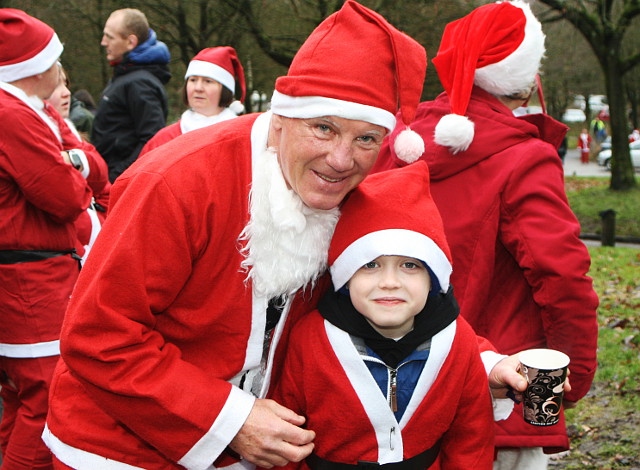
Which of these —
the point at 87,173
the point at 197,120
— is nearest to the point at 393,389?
the point at 87,173

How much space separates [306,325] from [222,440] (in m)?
0.49

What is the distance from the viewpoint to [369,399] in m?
2.42

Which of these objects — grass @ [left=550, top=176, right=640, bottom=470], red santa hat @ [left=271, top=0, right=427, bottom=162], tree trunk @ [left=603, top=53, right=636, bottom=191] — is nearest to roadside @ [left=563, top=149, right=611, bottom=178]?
tree trunk @ [left=603, top=53, right=636, bottom=191]

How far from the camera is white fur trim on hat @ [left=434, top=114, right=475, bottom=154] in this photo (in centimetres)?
298

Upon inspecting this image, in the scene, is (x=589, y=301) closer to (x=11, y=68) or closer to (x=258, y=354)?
(x=258, y=354)

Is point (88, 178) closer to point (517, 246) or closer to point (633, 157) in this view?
point (517, 246)

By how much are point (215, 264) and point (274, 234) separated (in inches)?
7.9

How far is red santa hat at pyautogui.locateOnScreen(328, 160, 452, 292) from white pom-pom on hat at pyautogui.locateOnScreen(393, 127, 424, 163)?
0.38 m

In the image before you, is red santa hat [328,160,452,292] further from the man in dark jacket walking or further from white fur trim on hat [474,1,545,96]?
the man in dark jacket walking

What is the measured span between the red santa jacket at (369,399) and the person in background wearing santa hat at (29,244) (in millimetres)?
1749

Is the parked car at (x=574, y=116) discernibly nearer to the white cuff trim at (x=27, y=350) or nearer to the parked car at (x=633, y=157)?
the parked car at (x=633, y=157)

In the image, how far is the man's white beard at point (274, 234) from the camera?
7.39 ft

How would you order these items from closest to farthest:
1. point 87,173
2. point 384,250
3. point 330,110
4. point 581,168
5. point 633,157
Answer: point 330,110
point 384,250
point 87,173
point 633,157
point 581,168

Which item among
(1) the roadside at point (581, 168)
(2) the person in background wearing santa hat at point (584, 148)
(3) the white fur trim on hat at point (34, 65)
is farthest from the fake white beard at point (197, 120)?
(2) the person in background wearing santa hat at point (584, 148)
